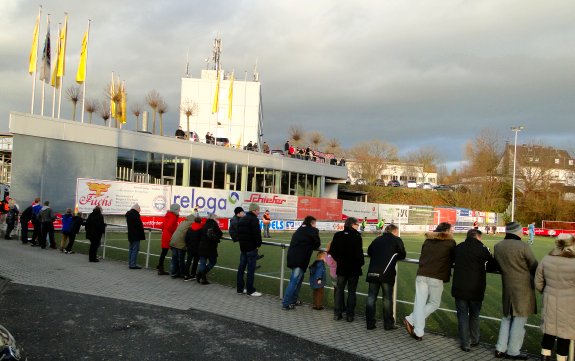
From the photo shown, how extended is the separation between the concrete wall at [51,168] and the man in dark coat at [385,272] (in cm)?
2532

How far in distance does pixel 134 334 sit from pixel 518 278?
5273mm

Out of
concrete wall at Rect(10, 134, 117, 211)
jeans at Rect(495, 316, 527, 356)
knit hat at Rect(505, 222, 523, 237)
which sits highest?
concrete wall at Rect(10, 134, 117, 211)

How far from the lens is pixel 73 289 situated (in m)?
9.66

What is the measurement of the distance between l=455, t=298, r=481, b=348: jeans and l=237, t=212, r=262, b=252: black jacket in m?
4.26

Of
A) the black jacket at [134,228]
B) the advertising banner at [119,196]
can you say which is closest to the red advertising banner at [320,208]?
the advertising banner at [119,196]

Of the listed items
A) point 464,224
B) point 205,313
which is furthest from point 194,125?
point 205,313

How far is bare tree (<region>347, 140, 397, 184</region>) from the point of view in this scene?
75375 mm

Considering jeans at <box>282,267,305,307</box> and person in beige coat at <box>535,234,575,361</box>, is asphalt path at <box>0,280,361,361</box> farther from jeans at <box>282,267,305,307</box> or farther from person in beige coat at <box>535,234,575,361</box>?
person in beige coat at <box>535,234,575,361</box>

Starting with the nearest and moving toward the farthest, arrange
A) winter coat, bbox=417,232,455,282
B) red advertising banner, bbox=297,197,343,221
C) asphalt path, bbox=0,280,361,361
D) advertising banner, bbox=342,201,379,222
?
asphalt path, bbox=0,280,361,361
winter coat, bbox=417,232,455,282
red advertising banner, bbox=297,197,343,221
advertising banner, bbox=342,201,379,222

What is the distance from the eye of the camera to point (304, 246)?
28.5ft

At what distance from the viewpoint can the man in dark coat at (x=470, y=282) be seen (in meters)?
6.50

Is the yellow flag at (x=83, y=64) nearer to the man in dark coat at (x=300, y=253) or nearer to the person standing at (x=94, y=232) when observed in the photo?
the person standing at (x=94, y=232)

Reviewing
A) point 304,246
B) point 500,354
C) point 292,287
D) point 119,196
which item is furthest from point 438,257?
point 119,196

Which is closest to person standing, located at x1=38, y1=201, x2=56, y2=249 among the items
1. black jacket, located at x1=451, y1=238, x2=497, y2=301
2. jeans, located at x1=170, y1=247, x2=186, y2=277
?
jeans, located at x1=170, y1=247, x2=186, y2=277
